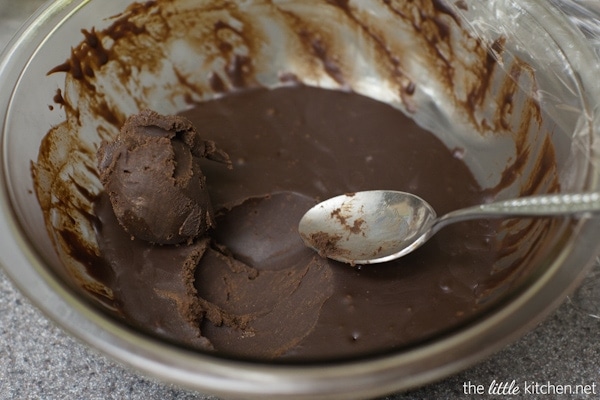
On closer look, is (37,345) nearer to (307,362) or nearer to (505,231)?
(307,362)

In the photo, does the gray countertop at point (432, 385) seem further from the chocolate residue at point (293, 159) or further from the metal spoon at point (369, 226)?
the metal spoon at point (369, 226)

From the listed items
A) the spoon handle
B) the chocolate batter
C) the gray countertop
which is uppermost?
the spoon handle

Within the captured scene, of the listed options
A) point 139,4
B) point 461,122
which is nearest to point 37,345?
point 139,4

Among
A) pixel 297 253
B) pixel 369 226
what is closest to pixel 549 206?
pixel 369 226

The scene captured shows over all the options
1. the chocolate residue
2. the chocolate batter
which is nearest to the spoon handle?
the chocolate residue

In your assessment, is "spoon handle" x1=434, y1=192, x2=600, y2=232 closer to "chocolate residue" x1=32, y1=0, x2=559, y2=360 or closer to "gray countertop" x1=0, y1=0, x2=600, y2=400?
"chocolate residue" x1=32, y1=0, x2=559, y2=360

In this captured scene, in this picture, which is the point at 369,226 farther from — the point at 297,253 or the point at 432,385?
the point at 432,385

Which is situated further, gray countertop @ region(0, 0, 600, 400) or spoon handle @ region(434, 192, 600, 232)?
gray countertop @ region(0, 0, 600, 400)
